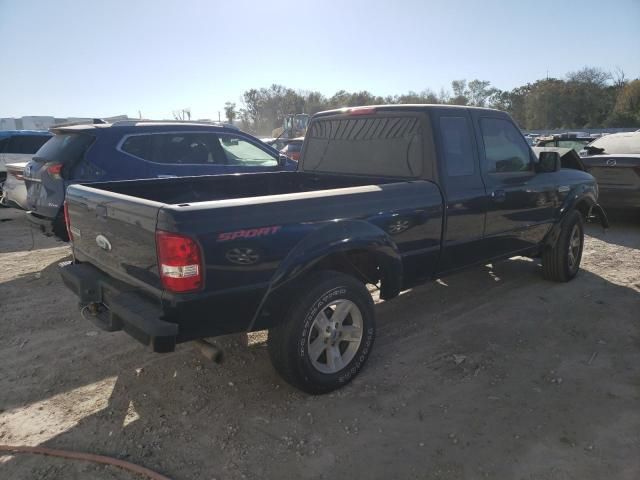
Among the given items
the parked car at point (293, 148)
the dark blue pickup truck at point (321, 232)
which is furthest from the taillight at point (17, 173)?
the parked car at point (293, 148)

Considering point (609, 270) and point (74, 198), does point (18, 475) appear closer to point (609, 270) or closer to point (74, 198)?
point (74, 198)

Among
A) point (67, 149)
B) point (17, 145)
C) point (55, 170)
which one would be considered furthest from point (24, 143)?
point (55, 170)

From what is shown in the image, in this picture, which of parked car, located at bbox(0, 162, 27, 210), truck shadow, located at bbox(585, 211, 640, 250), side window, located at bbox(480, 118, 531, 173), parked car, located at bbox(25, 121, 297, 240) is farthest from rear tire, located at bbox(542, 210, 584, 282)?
parked car, located at bbox(0, 162, 27, 210)

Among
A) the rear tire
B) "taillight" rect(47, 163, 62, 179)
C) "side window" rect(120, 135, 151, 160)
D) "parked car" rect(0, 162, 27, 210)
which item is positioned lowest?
the rear tire

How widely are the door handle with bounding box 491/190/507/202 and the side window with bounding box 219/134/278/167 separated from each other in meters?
3.69

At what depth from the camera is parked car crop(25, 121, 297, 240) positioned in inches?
222

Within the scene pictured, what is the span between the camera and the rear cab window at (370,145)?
12.9 ft

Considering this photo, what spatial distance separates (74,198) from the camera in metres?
3.51

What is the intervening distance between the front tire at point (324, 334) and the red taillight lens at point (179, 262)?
2.29 ft

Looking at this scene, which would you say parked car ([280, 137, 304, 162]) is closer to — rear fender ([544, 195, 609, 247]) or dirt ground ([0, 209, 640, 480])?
rear fender ([544, 195, 609, 247])

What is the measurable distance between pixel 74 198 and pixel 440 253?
2.85 m

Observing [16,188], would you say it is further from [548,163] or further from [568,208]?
[568,208]

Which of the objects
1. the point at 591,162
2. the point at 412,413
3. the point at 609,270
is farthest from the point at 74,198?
the point at 591,162

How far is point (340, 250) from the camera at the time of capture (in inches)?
122
